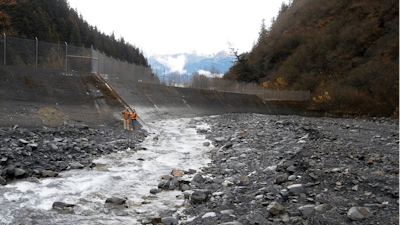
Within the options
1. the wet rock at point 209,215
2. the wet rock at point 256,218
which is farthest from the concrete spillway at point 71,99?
the wet rock at point 256,218

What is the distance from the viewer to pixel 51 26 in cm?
7150

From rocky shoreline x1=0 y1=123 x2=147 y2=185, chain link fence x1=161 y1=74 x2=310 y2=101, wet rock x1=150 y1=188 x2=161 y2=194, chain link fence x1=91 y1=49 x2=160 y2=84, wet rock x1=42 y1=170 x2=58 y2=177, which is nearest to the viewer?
wet rock x1=150 y1=188 x2=161 y2=194

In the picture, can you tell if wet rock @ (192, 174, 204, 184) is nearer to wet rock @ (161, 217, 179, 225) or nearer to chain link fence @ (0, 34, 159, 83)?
wet rock @ (161, 217, 179, 225)

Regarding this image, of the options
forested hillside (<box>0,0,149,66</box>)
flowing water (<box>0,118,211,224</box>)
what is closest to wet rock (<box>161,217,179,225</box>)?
flowing water (<box>0,118,211,224</box>)

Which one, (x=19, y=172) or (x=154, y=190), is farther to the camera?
(x=19, y=172)

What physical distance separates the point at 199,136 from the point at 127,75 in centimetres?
1699

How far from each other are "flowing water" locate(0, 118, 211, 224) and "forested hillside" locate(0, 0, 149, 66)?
38.1m

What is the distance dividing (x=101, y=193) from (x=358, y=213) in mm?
Result: 5877

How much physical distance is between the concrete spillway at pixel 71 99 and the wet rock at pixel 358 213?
14.5 metres

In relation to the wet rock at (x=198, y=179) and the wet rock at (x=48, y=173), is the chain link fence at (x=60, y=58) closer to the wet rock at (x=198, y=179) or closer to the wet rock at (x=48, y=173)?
the wet rock at (x=48, y=173)

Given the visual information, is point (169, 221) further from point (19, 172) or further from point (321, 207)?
point (19, 172)

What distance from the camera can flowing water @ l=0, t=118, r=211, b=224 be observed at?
204 inches

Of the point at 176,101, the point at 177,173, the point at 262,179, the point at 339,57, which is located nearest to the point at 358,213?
the point at 262,179

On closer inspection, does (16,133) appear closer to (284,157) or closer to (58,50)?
(284,157)
